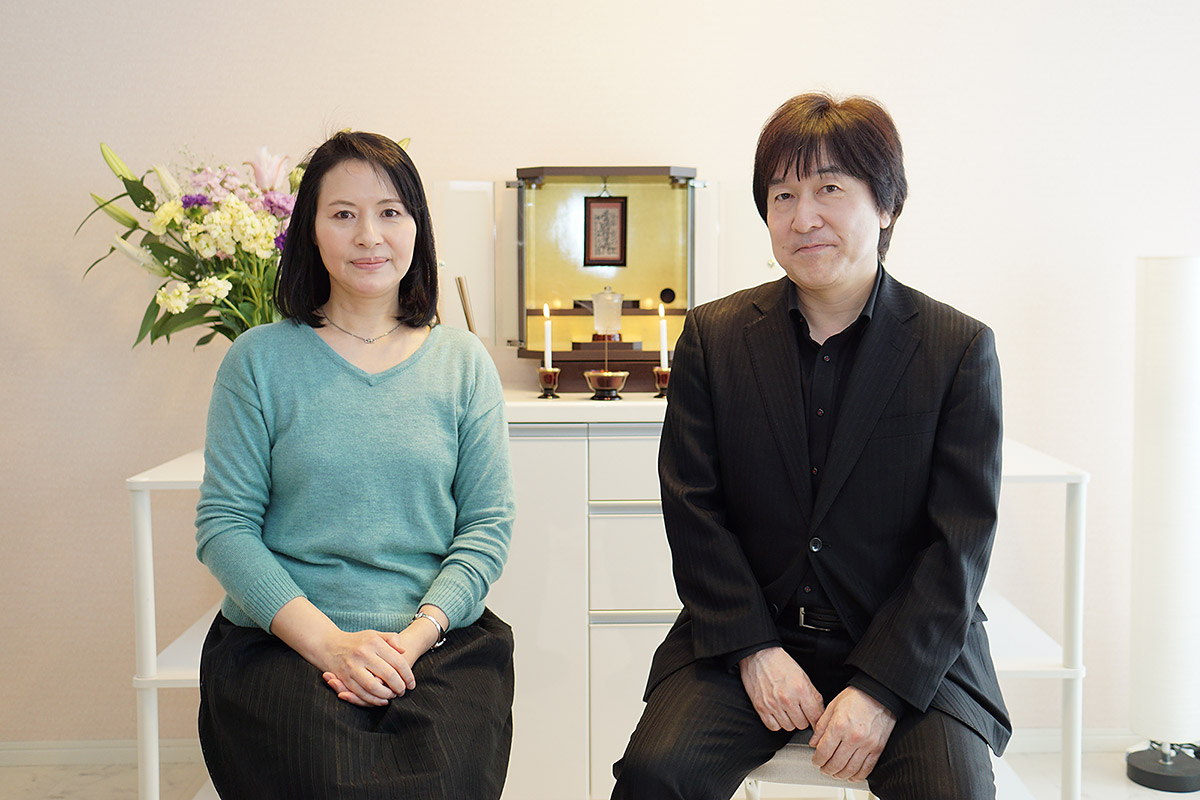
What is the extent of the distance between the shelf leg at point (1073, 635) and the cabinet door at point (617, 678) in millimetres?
819

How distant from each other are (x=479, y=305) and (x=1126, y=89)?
1.72 meters

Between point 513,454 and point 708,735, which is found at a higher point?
point 513,454

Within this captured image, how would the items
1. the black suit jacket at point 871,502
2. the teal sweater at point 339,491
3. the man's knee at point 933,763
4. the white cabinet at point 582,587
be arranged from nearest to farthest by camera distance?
the man's knee at point 933,763 → the black suit jacket at point 871,502 → the teal sweater at point 339,491 → the white cabinet at point 582,587

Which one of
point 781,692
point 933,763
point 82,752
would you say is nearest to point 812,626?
point 781,692

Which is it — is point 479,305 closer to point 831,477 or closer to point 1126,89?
point 831,477

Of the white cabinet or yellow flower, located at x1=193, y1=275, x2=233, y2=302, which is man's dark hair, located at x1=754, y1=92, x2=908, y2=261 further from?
yellow flower, located at x1=193, y1=275, x2=233, y2=302

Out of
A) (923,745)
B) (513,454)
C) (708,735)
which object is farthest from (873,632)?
(513,454)

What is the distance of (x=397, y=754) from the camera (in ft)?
4.56

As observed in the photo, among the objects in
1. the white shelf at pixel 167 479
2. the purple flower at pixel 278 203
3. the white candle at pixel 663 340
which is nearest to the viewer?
the white shelf at pixel 167 479

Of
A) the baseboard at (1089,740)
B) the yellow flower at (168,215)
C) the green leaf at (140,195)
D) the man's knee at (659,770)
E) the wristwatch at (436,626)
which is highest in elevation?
the green leaf at (140,195)

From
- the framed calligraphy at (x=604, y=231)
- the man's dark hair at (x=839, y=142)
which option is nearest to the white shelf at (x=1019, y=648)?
the man's dark hair at (x=839, y=142)

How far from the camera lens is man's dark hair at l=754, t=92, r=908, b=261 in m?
1.47

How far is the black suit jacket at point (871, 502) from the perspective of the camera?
1.45m

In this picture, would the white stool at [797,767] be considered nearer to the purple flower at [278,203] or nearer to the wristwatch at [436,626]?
the wristwatch at [436,626]
